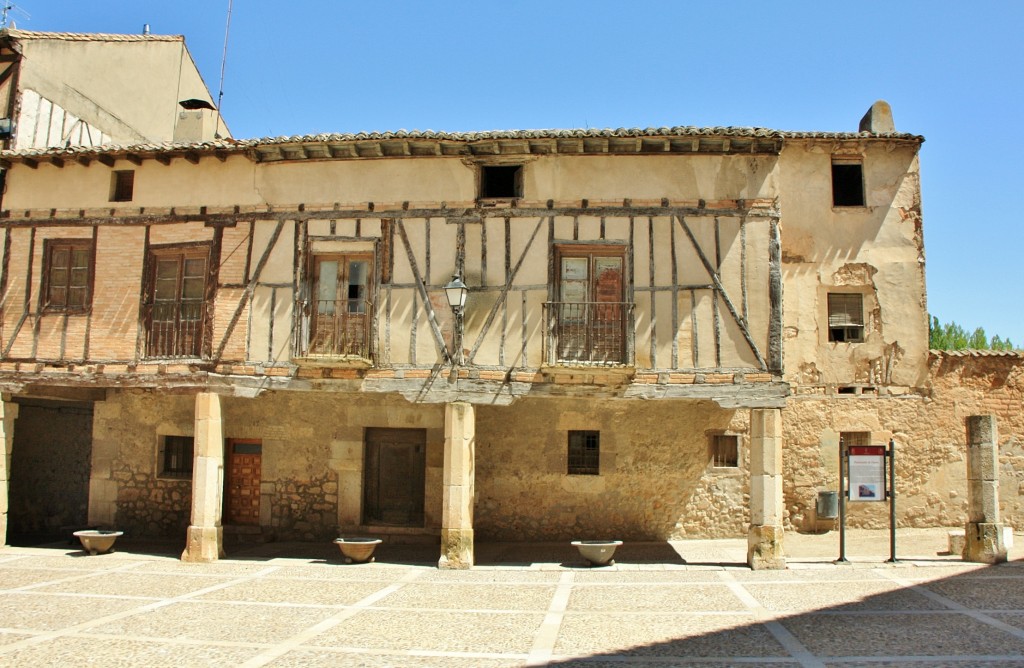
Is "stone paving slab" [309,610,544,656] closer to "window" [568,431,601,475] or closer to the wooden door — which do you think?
"window" [568,431,601,475]

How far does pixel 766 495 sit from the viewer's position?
11906mm

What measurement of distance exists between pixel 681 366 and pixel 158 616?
7.98m

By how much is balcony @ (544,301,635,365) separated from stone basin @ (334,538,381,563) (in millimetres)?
4132

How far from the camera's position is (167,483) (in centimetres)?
1521

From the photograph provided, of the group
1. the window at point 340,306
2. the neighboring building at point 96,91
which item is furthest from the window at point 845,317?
the neighboring building at point 96,91

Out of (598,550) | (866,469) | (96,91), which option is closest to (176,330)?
(96,91)

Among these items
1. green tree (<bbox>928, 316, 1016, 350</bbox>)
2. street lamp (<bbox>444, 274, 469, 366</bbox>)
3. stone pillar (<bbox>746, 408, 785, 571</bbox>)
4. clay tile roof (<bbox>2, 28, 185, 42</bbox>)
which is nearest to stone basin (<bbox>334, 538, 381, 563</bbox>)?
street lamp (<bbox>444, 274, 469, 366</bbox>)

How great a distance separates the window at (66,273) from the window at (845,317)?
1380 cm

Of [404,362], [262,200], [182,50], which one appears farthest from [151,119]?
[404,362]

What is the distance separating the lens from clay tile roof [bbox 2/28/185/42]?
15.4 meters

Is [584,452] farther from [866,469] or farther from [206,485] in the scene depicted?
[206,485]

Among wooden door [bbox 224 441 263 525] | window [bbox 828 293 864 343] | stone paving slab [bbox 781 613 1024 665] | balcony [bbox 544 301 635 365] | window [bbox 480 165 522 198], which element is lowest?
stone paving slab [bbox 781 613 1024 665]

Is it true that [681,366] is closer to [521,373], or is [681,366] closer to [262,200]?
[521,373]

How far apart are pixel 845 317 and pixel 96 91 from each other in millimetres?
16530
